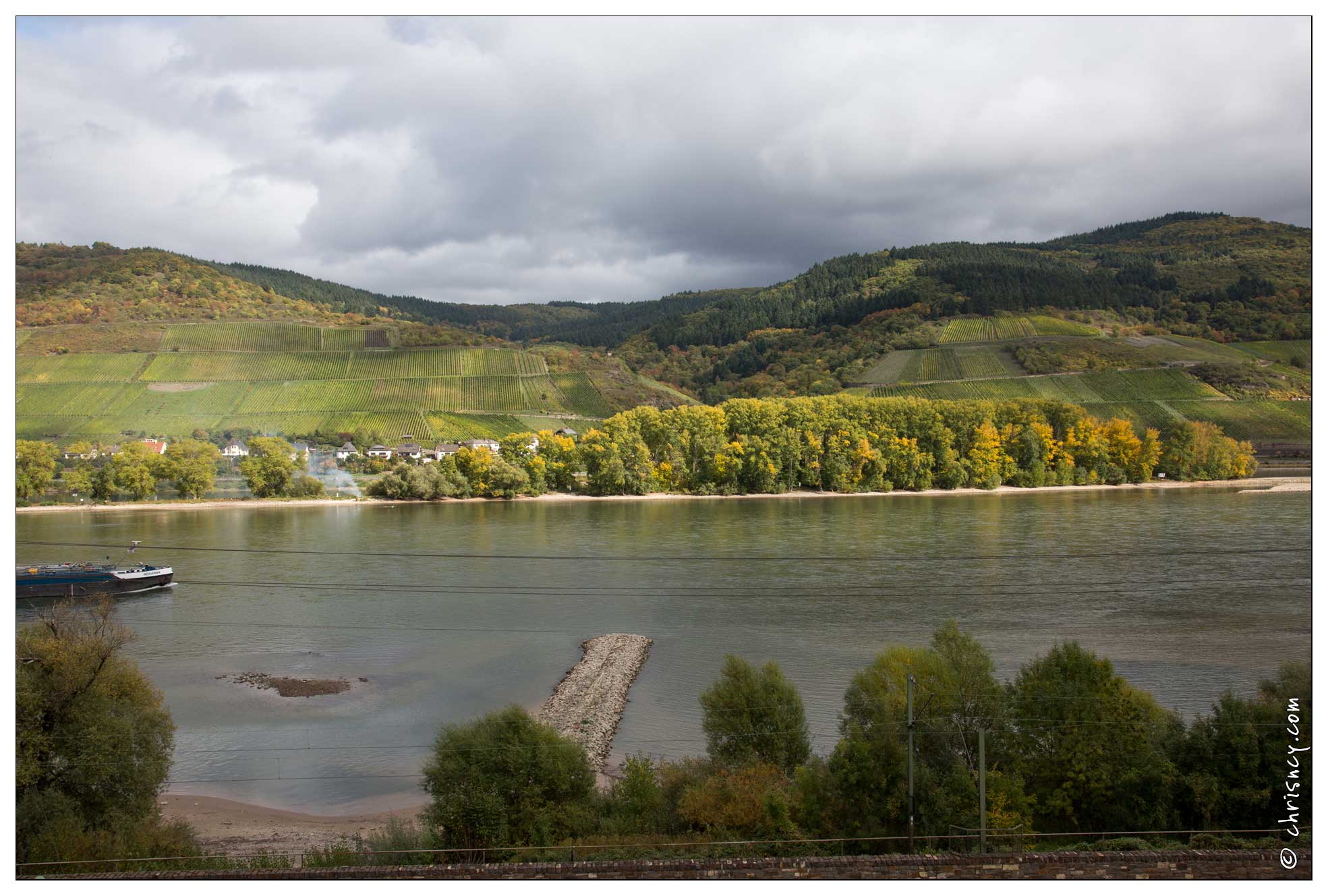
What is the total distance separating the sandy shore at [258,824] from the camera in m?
7.36

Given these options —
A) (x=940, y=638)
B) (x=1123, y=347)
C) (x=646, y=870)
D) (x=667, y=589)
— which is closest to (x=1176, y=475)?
(x=1123, y=347)

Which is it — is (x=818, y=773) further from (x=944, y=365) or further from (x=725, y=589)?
(x=944, y=365)

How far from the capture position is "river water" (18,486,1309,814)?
10477mm

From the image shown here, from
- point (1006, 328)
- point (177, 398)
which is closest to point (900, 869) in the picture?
point (177, 398)

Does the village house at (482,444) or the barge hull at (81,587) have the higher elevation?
the village house at (482,444)

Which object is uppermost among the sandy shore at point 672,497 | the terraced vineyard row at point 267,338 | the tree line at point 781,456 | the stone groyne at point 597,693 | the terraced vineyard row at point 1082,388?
the terraced vineyard row at point 267,338

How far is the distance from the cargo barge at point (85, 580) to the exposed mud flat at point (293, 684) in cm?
626

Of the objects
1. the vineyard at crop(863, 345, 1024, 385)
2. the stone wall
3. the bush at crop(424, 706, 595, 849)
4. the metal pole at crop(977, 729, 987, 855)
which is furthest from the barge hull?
the vineyard at crop(863, 345, 1024, 385)

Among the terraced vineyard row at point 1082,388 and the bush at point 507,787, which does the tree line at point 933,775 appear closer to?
the bush at point 507,787

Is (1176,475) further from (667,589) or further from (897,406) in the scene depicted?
(667,589)

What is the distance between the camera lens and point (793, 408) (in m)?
34.8

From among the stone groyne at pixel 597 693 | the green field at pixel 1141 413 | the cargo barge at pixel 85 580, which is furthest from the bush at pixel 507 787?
the green field at pixel 1141 413

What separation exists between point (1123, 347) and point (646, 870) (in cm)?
4101

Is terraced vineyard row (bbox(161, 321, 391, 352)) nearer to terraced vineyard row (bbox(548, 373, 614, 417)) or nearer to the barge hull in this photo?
terraced vineyard row (bbox(548, 373, 614, 417))
